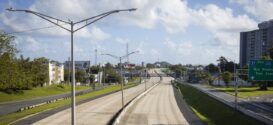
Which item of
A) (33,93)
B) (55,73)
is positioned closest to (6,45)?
(33,93)

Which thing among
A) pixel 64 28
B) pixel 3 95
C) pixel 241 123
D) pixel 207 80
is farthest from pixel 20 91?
pixel 207 80

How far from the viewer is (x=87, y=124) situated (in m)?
42.1

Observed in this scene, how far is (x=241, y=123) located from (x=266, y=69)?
29.0 feet

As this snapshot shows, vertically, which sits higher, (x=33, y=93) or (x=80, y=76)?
(x=80, y=76)

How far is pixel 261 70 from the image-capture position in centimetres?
5306

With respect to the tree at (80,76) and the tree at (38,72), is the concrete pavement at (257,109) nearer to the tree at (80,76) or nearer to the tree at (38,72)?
the tree at (38,72)

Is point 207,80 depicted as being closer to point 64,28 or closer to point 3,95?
point 3,95

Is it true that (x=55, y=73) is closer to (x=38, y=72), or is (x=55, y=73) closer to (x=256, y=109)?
(x=38, y=72)

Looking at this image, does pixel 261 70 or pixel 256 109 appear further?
pixel 256 109

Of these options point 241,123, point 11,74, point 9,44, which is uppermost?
point 9,44

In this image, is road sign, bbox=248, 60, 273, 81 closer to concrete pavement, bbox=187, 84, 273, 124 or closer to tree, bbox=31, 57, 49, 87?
concrete pavement, bbox=187, 84, 273, 124

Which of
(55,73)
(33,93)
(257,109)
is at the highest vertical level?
(55,73)

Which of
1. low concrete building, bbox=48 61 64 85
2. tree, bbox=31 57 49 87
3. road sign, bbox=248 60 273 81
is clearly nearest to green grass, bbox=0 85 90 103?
tree, bbox=31 57 49 87

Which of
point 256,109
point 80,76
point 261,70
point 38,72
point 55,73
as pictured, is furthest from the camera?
point 80,76
